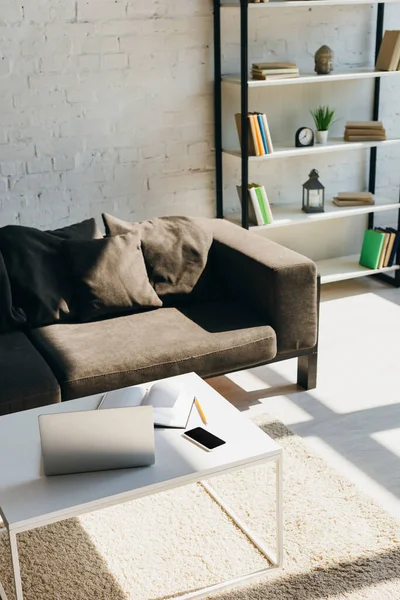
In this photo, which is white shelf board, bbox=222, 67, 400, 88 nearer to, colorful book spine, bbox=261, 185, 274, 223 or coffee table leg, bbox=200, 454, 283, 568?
colorful book spine, bbox=261, 185, 274, 223

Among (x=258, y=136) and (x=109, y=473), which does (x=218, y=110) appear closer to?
(x=258, y=136)

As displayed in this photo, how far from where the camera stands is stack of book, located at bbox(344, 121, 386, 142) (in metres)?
4.61

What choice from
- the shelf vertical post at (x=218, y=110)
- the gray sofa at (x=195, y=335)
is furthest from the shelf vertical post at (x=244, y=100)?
the gray sofa at (x=195, y=335)

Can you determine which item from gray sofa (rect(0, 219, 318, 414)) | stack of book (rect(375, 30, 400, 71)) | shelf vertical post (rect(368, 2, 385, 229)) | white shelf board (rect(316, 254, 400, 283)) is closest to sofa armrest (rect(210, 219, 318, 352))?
gray sofa (rect(0, 219, 318, 414))

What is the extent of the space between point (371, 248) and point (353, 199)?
316 millimetres

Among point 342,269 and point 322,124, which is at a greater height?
point 322,124

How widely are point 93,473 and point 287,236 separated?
297 cm

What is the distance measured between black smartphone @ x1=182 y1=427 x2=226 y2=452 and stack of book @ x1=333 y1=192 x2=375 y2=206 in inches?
105

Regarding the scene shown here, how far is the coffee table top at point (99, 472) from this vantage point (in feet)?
6.69

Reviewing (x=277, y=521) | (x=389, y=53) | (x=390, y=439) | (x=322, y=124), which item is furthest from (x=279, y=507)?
(x=389, y=53)

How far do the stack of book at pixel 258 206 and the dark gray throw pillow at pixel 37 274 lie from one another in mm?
1236

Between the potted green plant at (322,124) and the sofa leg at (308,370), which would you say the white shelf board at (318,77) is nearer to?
the potted green plant at (322,124)

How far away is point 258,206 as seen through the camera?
14.3 feet

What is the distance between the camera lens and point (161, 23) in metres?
4.16
